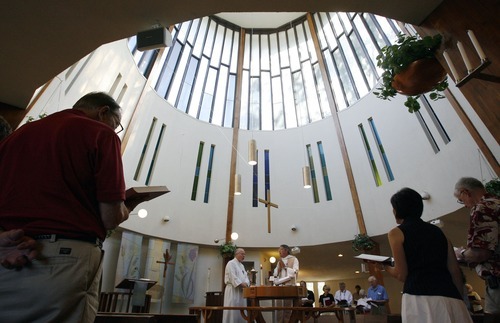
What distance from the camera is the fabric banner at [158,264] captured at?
28.2 feet

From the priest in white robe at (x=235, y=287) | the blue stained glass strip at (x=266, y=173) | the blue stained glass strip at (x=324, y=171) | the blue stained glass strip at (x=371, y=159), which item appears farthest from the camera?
the blue stained glass strip at (x=266, y=173)

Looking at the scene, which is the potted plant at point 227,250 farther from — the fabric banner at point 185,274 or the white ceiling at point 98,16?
the white ceiling at point 98,16

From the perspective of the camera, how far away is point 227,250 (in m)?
9.57

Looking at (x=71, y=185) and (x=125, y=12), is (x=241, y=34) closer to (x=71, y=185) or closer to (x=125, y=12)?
(x=125, y=12)

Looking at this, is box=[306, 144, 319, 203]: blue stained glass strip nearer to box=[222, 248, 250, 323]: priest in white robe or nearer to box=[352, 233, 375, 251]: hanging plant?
box=[352, 233, 375, 251]: hanging plant

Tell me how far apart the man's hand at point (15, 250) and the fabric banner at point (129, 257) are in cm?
784

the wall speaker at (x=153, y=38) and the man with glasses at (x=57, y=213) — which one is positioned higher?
the wall speaker at (x=153, y=38)

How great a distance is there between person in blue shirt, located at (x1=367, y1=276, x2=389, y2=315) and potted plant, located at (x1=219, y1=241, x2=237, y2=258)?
13.6 feet

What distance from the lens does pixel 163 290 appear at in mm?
8797

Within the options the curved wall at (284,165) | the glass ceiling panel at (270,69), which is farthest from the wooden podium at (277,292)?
the glass ceiling panel at (270,69)

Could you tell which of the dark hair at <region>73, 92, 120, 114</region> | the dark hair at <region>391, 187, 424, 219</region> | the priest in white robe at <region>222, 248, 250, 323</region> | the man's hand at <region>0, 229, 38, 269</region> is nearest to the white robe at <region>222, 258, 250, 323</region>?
the priest in white robe at <region>222, 248, 250, 323</region>

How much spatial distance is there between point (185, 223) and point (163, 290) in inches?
77.8

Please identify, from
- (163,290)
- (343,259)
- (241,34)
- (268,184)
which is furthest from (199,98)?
(343,259)

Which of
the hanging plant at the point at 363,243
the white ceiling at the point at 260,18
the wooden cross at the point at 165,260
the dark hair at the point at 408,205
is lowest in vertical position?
the dark hair at the point at 408,205
